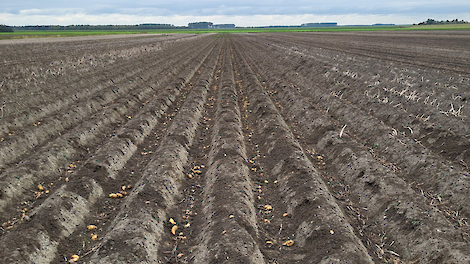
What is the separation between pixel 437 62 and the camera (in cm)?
2259

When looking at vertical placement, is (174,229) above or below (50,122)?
below

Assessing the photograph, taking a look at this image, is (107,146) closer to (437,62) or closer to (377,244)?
(377,244)

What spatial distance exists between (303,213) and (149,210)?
3.72 metres

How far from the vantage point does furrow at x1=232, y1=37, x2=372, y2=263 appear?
524cm

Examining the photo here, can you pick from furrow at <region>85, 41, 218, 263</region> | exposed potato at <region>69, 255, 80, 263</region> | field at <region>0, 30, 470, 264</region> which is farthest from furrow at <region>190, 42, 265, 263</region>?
exposed potato at <region>69, 255, 80, 263</region>

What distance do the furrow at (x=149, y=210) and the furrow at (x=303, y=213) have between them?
2.56 meters

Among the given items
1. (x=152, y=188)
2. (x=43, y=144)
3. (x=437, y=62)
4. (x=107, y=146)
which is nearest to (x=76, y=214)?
(x=152, y=188)

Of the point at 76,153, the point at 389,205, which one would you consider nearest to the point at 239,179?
the point at 389,205

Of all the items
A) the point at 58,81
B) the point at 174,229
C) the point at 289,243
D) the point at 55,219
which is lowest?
the point at 289,243

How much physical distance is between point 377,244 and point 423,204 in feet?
5.42

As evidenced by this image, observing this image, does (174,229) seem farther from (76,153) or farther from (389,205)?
(76,153)

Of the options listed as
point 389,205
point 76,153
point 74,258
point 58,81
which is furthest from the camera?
point 58,81

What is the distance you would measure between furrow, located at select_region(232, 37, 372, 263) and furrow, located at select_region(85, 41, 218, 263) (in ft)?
8.41

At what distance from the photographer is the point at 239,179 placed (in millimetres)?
7648
